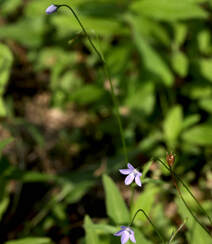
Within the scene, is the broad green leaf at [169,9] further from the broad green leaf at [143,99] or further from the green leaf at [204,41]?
the broad green leaf at [143,99]

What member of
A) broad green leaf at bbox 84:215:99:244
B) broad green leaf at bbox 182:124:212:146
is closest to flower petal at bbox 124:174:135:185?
broad green leaf at bbox 84:215:99:244

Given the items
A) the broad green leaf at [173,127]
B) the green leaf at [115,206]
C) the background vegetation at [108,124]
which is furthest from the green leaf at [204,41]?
the green leaf at [115,206]

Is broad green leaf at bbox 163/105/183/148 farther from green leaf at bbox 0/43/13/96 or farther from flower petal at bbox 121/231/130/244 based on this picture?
flower petal at bbox 121/231/130/244

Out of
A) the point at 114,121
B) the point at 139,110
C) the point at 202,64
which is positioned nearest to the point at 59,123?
the point at 114,121

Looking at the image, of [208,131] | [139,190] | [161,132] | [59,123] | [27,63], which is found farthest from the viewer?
[27,63]

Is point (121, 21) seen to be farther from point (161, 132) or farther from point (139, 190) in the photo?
point (139, 190)

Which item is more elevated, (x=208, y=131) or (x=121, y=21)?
A: (x=121, y=21)

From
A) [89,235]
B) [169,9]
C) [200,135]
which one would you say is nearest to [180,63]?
[169,9]
